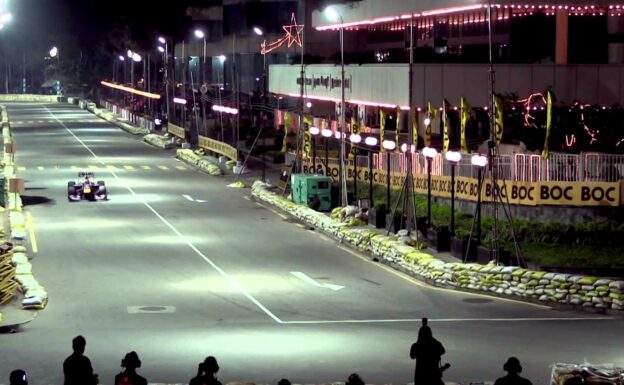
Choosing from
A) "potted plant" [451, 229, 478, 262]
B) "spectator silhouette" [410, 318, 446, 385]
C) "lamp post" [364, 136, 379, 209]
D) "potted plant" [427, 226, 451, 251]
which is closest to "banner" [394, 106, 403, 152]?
"lamp post" [364, 136, 379, 209]

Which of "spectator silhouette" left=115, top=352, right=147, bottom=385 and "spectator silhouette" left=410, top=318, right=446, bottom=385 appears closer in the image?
"spectator silhouette" left=115, top=352, right=147, bottom=385

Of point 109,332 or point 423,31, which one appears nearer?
point 109,332

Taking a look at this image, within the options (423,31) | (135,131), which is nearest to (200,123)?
(135,131)

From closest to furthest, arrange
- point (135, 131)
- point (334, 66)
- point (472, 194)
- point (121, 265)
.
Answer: point (121, 265) < point (472, 194) < point (334, 66) < point (135, 131)

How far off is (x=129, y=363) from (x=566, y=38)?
164ft

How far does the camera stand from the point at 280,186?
68.4 metres

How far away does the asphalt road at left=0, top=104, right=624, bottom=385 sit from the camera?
2741 cm

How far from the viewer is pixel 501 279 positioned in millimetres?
36781

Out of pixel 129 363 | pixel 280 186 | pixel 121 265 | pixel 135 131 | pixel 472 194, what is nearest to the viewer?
pixel 129 363

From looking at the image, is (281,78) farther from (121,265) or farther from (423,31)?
(121,265)

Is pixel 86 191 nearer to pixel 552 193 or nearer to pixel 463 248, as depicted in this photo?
pixel 552 193

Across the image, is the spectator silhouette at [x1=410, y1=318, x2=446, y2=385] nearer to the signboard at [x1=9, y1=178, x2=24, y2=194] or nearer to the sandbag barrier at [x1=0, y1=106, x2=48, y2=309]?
the sandbag barrier at [x1=0, y1=106, x2=48, y2=309]

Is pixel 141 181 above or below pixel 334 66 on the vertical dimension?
below

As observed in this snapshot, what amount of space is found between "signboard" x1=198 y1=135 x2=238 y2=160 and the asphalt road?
23.1m
